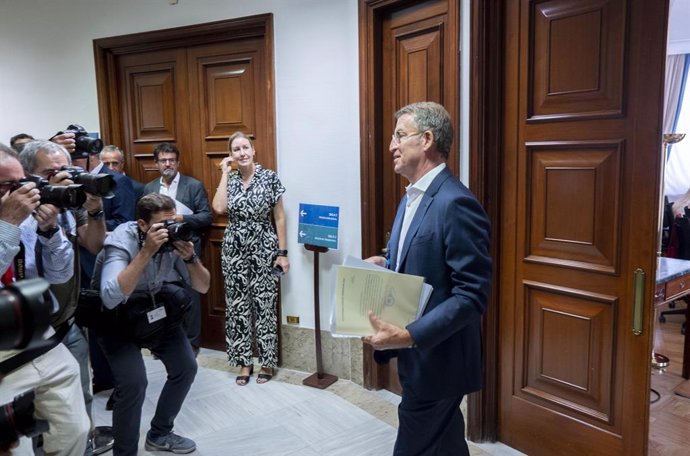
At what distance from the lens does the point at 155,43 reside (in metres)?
3.58

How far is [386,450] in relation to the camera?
2342 mm

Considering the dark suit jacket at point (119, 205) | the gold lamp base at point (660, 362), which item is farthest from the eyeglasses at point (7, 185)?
the gold lamp base at point (660, 362)

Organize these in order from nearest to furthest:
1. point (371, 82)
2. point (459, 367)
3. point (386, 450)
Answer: point (459, 367) < point (386, 450) < point (371, 82)

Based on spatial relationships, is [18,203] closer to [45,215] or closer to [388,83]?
[45,215]

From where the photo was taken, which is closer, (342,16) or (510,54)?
(510,54)

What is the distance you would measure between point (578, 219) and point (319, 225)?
1.37 m

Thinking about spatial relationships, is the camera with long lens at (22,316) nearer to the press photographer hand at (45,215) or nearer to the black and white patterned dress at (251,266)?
the press photographer hand at (45,215)

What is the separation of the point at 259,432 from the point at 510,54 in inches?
80.3

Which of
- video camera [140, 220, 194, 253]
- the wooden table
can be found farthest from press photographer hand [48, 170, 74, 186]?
the wooden table

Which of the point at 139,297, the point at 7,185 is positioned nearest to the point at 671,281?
the point at 139,297

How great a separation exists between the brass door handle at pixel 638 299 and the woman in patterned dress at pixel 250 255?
185cm

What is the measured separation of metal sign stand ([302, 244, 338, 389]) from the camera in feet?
9.75

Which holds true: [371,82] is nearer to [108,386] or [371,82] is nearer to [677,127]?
[108,386]

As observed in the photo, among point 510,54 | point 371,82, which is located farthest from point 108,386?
point 510,54
